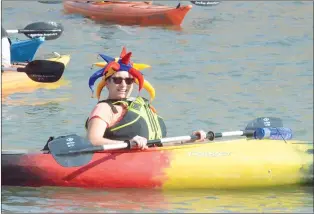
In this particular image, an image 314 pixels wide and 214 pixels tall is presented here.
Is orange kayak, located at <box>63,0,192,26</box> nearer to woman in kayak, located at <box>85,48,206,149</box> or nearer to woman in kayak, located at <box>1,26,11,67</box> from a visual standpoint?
woman in kayak, located at <box>1,26,11,67</box>

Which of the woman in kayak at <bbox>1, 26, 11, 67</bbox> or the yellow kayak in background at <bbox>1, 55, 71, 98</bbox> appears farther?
the yellow kayak in background at <bbox>1, 55, 71, 98</bbox>

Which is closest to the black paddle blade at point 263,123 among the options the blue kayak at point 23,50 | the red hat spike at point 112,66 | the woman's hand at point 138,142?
A: the woman's hand at point 138,142

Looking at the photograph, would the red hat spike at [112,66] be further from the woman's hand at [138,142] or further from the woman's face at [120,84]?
the woman's hand at [138,142]

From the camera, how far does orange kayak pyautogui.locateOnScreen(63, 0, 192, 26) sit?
17469mm

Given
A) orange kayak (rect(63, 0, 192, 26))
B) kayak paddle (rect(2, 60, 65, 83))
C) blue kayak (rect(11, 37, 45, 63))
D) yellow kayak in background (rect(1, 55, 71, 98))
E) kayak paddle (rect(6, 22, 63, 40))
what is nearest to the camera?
kayak paddle (rect(2, 60, 65, 83))

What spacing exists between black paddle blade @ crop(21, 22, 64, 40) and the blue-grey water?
0.49 meters

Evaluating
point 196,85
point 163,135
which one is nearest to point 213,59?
point 196,85

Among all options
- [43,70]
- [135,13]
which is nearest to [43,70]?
[43,70]

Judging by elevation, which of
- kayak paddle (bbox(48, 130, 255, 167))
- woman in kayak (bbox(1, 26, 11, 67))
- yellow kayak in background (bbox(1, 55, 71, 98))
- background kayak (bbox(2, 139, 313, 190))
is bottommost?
yellow kayak in background (bbox(1, 55, 71, 98))

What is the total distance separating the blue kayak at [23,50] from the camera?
1189 centimetres

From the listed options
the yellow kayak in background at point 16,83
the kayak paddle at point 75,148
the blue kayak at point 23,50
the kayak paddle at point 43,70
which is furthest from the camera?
the blue kayak at point 23,50

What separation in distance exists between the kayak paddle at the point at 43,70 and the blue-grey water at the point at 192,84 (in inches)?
15.5

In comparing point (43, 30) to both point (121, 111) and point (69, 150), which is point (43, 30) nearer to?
point (121, 111)

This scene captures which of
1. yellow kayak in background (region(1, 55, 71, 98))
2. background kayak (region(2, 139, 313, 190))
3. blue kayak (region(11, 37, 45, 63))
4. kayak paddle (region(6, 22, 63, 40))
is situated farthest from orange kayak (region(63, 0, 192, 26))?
background kayak (region(2, 139, 313, 190))
